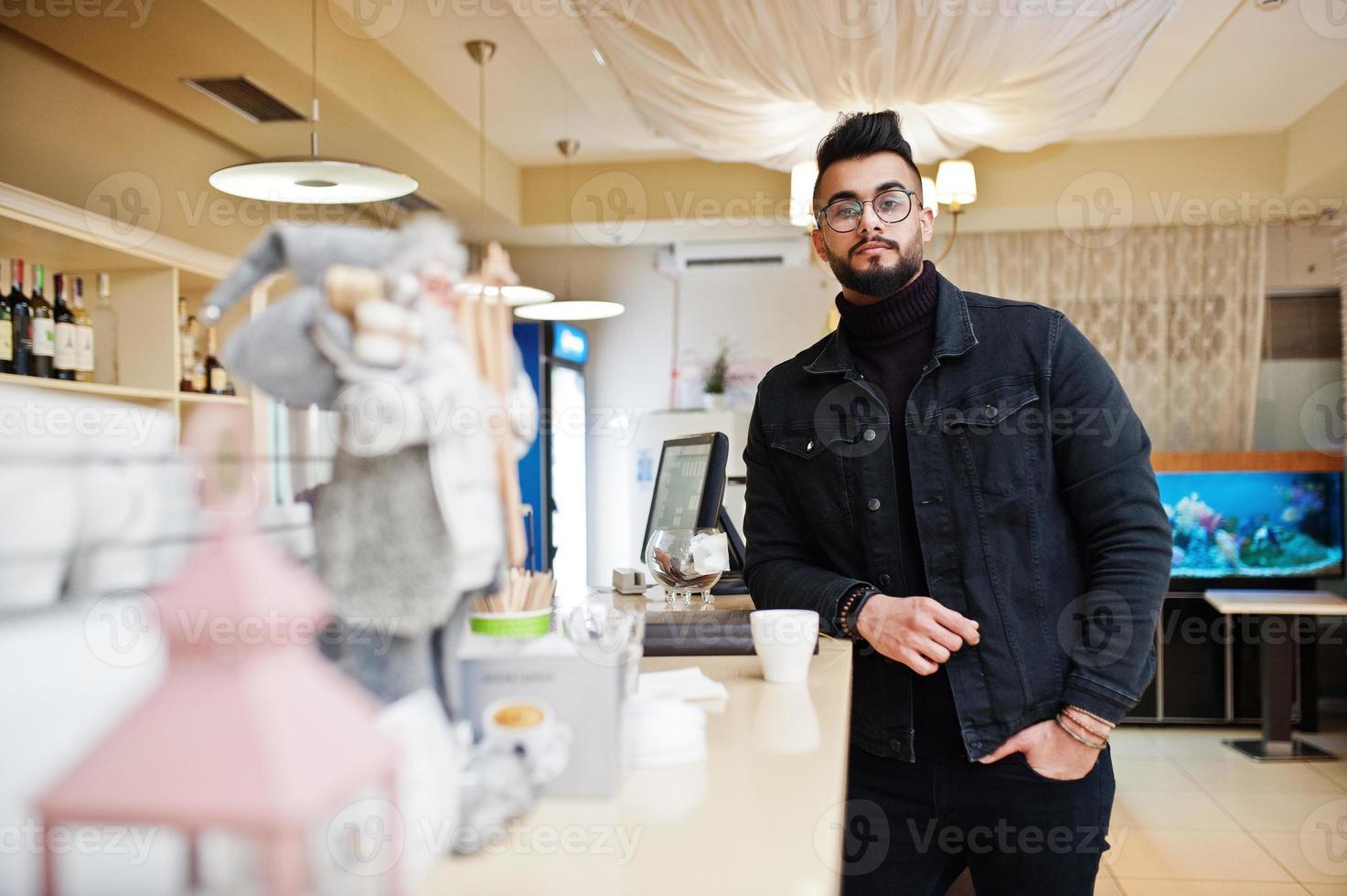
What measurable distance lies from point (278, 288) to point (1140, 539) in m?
1.32

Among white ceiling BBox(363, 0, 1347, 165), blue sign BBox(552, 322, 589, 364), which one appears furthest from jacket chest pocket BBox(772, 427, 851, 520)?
blue sign BBox(552, 322, 589, 364)

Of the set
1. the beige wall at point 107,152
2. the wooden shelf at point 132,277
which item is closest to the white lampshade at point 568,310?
the beige wall at point 107,152

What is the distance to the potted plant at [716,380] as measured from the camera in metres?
7.10

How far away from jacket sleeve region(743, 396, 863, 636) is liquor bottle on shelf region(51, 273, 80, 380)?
93.0 inches

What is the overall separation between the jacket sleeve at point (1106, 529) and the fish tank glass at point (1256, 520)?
436 centimetres

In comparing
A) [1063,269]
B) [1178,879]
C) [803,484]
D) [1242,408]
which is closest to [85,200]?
[803,484]

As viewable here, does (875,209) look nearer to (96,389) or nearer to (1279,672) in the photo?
(96,389)

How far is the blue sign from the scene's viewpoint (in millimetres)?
6762

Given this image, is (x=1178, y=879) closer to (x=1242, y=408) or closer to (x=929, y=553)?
(x=929, y=553)

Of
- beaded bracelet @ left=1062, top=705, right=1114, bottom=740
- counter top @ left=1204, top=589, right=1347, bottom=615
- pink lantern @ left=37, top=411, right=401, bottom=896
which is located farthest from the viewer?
counter top @ left=1204, top=589, right=1347, bottom=615

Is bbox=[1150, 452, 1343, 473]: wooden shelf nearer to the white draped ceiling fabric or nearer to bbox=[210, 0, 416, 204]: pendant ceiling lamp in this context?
the white draped ceiling fabric

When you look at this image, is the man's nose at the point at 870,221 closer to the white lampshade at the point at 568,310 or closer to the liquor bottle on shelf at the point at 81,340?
the liquor bottle on shelf at the point at 81,340

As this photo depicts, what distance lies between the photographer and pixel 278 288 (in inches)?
27.1

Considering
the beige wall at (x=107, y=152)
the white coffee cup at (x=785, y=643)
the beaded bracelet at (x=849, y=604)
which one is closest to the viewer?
the white coffee cup at (x=785, y=643)
